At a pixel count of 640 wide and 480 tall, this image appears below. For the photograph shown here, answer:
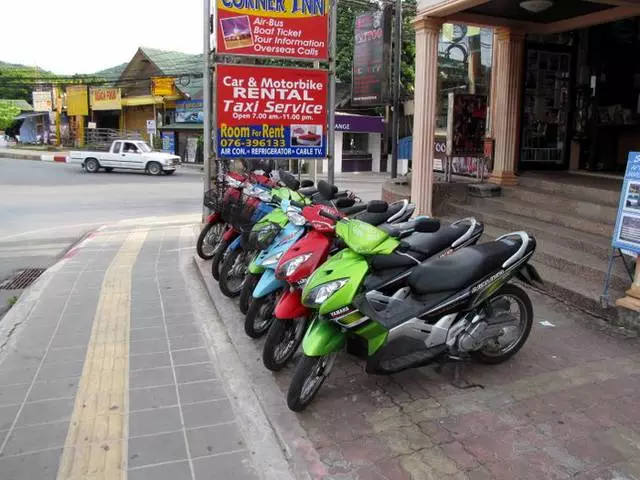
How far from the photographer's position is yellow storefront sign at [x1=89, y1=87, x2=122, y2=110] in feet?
131

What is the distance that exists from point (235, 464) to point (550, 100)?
8096 mm

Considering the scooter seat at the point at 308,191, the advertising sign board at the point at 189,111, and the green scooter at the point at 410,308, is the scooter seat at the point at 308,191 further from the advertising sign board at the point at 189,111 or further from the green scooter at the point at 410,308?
the advertising sign board at the point at 189,111

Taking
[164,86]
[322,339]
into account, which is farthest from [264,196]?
A: [164,86]

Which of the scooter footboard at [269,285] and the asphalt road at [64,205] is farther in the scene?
the asphalt road at [64,205]

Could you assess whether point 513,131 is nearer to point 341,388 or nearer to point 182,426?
point 341,388

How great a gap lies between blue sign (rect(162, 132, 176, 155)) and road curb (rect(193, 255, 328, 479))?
32490 mm

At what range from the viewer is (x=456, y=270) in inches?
149

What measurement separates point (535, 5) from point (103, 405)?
6.74 m

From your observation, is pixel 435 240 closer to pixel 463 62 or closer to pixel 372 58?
pixel 463 62

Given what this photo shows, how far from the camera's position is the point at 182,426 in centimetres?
349

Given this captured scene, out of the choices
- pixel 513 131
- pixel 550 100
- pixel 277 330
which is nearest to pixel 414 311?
pixel 277 330

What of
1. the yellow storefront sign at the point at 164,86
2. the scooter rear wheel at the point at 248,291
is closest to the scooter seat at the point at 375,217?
the scooter rear wheel at the point at 248,291

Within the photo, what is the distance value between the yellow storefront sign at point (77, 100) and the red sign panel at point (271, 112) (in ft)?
130

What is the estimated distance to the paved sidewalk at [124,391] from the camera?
3119mm
